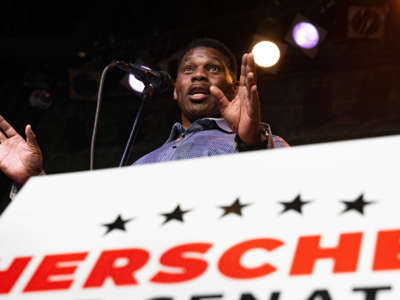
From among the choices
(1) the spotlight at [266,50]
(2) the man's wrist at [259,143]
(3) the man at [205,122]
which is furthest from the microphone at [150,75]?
(1) the spotlight at [266,50]

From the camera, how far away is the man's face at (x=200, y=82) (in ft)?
7.76

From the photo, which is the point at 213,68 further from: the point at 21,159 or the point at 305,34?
the point at 305,34

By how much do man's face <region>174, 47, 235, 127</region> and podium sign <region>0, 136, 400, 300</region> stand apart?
143 centimetres

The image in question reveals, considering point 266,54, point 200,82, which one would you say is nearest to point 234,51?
point 266,54

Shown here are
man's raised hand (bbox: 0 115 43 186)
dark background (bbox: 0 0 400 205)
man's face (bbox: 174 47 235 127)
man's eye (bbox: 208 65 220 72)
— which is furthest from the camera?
dark background (bbox: 0 0 400 205)

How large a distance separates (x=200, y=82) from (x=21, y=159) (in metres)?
0.95

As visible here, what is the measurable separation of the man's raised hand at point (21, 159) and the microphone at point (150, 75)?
0.42m

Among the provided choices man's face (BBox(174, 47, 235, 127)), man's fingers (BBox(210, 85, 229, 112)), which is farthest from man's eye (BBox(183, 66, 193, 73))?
man's fingers (BBox(210, 85, 229, 112))

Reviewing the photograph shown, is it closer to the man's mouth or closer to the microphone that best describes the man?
the man's mouth

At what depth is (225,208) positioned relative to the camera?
837 millimetres

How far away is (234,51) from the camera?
376 centimetres

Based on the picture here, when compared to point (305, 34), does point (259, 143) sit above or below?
below

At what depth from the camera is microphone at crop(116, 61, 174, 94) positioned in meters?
1.93

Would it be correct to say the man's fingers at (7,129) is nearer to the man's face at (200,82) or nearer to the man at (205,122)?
the man at (205,122)
